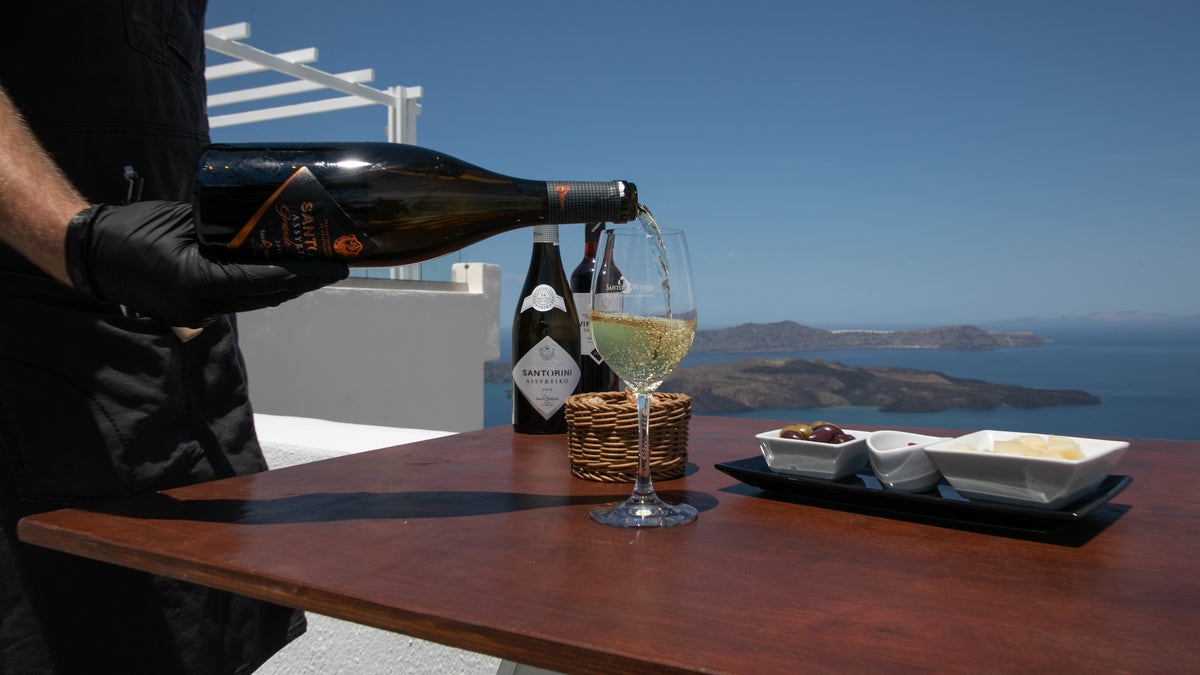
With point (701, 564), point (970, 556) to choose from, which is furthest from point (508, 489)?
point (970, 556)

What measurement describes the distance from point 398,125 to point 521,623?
8.63m

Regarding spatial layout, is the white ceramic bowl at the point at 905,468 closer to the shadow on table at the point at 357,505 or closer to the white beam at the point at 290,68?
the shadow on table at the point at 357,505

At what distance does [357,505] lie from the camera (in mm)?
1020

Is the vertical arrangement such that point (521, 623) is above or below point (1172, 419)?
above

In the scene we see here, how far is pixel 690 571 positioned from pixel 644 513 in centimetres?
20

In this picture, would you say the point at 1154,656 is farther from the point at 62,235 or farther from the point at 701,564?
the point at 62,235

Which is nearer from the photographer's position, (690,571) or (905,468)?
(690,571)

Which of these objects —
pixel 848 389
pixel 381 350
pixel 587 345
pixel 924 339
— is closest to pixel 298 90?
pixel 381 350

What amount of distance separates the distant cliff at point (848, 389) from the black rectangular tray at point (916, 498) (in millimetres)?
11214

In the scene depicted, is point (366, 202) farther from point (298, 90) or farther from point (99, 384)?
point (298, 90)

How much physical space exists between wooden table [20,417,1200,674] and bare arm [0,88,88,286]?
1.11 feet

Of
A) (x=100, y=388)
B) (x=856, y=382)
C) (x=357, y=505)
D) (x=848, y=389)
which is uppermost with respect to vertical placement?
(x=100, y=388)

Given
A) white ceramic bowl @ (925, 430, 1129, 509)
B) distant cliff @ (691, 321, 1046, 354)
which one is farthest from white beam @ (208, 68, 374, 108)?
distant cliff @ (691, 321, 1046, 354)

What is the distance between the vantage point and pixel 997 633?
1.88 feet
